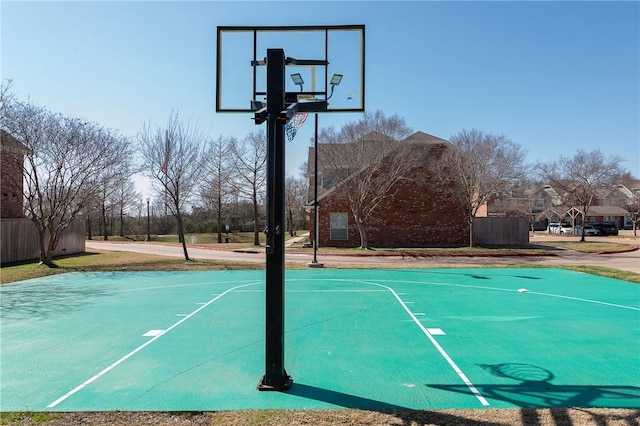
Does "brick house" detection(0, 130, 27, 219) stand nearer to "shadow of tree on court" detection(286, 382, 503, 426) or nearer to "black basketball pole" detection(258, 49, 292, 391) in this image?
"black basketball pole" detection(258, 49, 292, 391)

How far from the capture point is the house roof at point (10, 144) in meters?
19.6

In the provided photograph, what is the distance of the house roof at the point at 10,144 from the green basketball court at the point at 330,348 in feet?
28.9

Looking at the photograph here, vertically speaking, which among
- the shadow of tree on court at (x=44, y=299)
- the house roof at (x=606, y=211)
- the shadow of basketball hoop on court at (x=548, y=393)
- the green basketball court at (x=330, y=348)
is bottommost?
the shadow of tree on court at (x=44, y=299)

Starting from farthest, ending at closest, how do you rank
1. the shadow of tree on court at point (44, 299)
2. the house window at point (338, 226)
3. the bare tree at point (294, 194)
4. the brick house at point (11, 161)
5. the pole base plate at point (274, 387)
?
the bare tree at point (294, 194) → the house window at point (338, 226) → the brick house at point (11, 161) → the shadow of tree on court at point (44, 299) → the pole base plate at point (274, 387)

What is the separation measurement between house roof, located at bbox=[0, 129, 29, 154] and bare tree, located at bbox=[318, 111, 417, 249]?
1702cm

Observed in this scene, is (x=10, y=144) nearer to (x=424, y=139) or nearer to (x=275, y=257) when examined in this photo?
(x=275, y=257)

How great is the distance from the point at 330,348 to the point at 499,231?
101ft

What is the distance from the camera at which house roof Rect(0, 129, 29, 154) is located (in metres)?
19.6

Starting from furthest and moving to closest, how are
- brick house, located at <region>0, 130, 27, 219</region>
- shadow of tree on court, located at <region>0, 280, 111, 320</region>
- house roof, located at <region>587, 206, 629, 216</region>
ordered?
house roof, located at <region>587, 206, 629, 216</region>, brick house, located at <region>0, 130, 27, 219</region>, shadow of tree on court, located at <region>0, 280, 111, 320</region>

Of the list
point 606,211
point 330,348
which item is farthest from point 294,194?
point 606,211

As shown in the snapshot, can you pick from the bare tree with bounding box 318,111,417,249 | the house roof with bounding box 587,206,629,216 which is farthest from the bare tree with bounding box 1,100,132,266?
the house roof with bounding box 587,206,629,216

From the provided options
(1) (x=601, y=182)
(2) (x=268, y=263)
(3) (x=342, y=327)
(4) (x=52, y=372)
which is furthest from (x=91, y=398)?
(1) (x=601, y=182)

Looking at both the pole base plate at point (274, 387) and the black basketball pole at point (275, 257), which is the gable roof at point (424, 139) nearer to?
the black basketball pole at point (275, 257)

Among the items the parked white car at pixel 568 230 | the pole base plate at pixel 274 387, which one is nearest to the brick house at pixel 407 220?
the pole base plate at pixel 274 387
